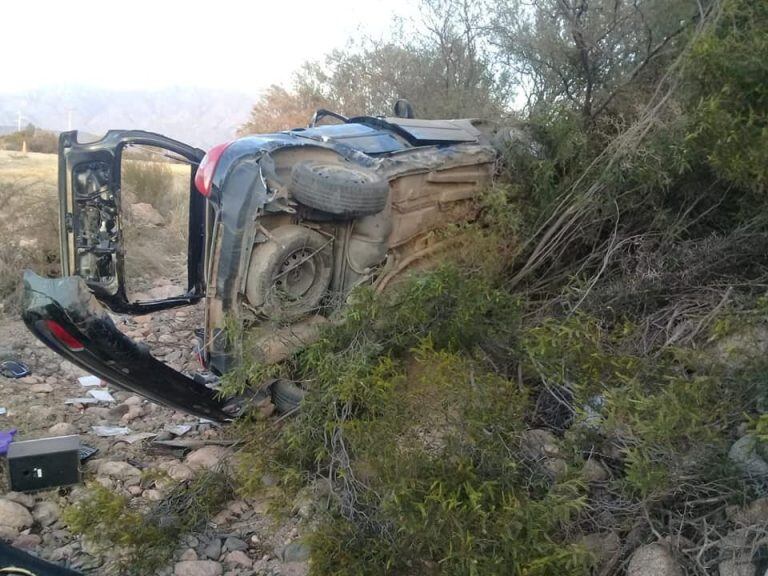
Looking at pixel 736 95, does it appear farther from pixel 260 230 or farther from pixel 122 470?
pixel 122 470

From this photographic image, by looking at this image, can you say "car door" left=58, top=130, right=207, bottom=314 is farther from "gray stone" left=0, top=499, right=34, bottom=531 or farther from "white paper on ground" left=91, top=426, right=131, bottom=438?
"gray stone" left=0, top=499, right=34, bottom=531

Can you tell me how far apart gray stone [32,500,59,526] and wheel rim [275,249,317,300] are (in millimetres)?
1645

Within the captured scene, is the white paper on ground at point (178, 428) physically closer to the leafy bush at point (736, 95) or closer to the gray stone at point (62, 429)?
the gray stone at point (62, 429)

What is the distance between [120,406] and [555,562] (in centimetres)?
351

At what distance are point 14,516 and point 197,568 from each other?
1.06m

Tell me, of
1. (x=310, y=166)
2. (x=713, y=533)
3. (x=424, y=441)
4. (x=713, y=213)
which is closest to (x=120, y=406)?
(x=310, y=166)

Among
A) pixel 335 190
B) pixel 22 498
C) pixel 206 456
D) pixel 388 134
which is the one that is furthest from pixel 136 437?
pixel 388 134

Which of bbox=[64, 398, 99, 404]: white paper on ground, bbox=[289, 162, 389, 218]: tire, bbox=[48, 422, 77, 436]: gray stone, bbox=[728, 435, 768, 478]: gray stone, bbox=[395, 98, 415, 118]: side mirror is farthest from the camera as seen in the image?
bbox=[395, 98, 415, 118]: side mirror

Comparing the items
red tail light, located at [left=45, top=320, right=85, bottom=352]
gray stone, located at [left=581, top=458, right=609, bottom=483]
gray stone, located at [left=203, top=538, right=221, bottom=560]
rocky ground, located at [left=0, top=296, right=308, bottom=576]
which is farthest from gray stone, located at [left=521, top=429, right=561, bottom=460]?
red tail light, located at [left=45, top=320, right=85, bottom=352]

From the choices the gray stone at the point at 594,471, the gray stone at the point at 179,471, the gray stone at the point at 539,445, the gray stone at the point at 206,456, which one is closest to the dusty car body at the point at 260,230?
the gray stone at the point at 206,456

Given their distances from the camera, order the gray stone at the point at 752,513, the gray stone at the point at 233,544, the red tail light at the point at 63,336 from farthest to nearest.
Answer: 1. the gray stone at the point at 233,544
2. the red tail light at the point at 63,336
3. the gray stone at the point at 752,513

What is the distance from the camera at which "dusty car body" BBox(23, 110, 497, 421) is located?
3.26m

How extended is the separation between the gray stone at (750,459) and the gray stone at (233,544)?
224 cm

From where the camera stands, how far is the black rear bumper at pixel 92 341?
2918 millimetres
